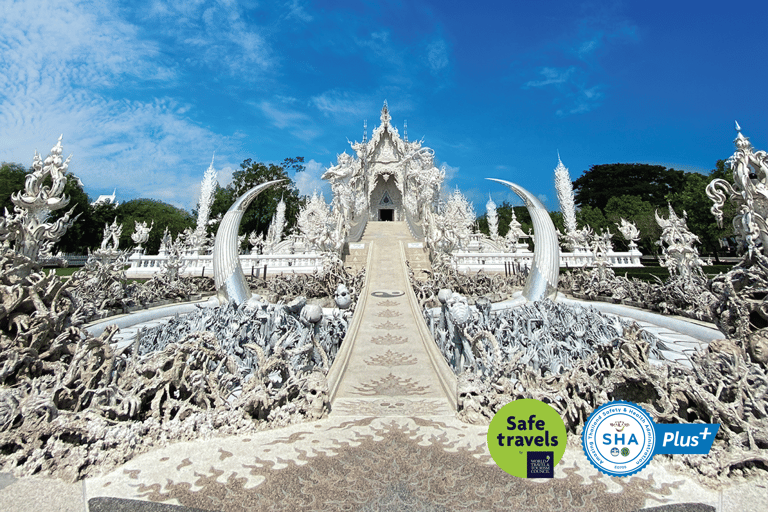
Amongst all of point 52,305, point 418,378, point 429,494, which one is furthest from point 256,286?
point 429,494

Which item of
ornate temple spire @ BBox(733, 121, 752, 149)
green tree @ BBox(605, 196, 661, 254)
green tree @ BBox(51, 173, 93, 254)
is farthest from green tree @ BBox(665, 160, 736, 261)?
A: green tree @ BBox(51, 173, 93, 254)

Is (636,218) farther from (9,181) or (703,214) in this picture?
(9,181)

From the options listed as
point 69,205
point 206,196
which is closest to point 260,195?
point 206,196

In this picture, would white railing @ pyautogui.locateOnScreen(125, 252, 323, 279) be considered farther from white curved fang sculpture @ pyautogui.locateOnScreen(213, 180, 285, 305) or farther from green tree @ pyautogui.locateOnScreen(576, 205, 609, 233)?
green tree @ pyautogui.locateOnScreen(576, 205, 609, 233)

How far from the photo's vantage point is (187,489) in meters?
2.53

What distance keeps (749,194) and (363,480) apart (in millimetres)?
6317

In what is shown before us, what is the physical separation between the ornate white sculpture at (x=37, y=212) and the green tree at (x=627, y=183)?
5389 cm

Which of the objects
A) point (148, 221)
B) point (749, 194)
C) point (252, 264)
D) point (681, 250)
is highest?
point (148, 221)

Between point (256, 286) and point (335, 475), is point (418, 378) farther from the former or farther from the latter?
point (256, 286)

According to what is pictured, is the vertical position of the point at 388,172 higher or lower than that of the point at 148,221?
higher

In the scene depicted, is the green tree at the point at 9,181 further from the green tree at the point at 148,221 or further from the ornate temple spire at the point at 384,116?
the ornate temple spire at the point at 384,116

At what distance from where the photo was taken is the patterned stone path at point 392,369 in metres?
4.15

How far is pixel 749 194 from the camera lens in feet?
16.3

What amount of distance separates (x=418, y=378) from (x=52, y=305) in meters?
4.82
